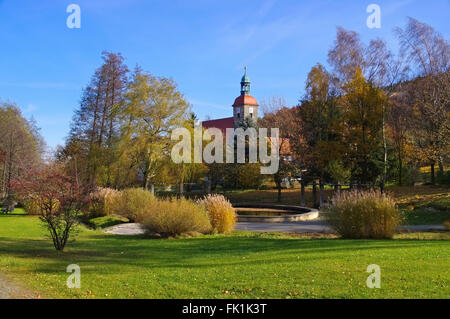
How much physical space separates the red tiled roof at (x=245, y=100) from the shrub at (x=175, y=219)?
178 feet

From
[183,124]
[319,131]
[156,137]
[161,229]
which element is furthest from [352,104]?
[161,229]

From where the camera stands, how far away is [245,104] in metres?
65.5

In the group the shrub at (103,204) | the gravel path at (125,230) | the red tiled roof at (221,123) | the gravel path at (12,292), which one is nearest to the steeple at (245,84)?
the red tiled roof at (221,123)

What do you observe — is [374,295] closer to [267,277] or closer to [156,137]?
[267,277]

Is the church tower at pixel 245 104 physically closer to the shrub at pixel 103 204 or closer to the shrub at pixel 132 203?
the shrub at pixel 103 204

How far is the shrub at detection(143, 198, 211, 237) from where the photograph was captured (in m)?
12.1

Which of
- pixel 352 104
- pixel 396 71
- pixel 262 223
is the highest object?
pixel 396 71

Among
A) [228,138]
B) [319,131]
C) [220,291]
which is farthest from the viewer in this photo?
[228,138]

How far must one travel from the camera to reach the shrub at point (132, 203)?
17.0 metres

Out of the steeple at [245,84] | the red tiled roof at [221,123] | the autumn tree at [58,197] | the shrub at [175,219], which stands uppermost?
the steeple at [245,84]

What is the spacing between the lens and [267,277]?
6.30 metres

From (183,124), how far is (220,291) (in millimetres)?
20917

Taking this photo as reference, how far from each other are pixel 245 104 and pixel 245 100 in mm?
840

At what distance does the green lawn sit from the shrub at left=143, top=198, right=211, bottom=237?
3.27 ft
